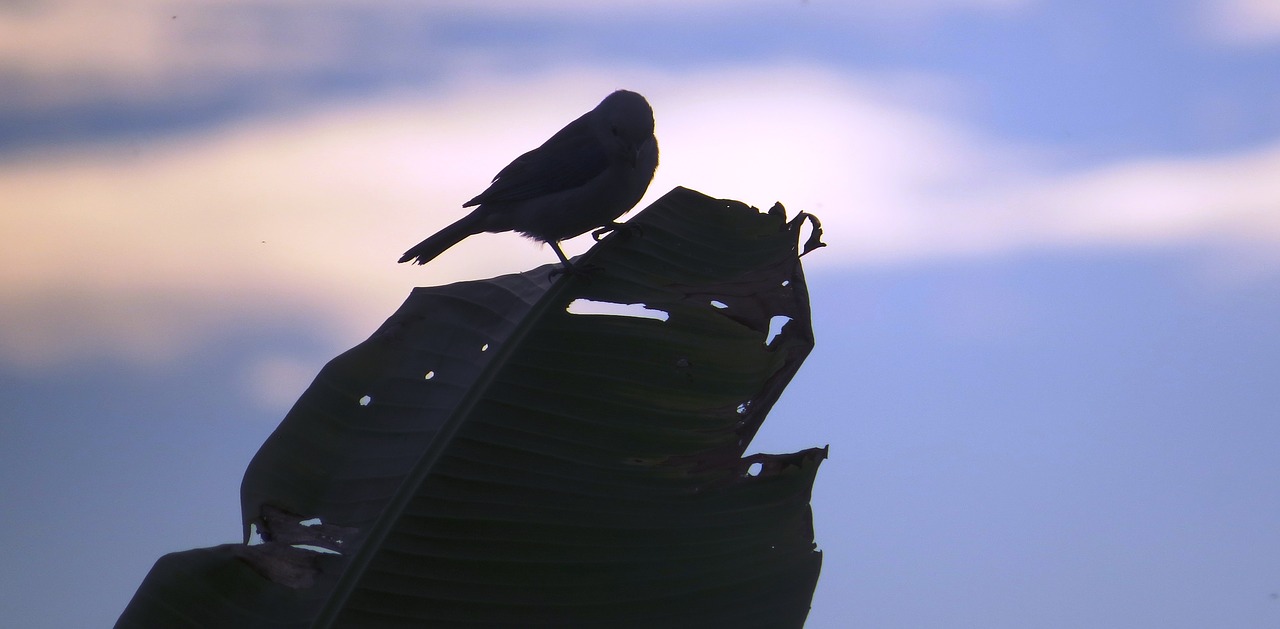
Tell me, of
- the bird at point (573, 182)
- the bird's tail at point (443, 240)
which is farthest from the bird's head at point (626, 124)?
the bird's tail at point (443, 240)

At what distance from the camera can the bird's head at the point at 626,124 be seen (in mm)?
3828

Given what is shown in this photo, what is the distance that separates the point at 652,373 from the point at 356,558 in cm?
98

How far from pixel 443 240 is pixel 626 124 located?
2.75ft

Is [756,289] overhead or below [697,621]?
overhead

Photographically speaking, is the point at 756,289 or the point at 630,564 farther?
the point at 756,289

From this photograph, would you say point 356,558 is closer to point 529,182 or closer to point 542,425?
point 542,425

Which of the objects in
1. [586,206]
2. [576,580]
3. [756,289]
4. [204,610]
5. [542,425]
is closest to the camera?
[204,610]

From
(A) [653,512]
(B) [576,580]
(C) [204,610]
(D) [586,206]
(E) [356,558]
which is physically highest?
(D) [586,206]

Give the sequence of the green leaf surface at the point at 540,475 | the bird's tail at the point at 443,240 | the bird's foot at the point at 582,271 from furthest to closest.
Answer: the bird's tail at the point at 443,240, the bird's foot at the point at 582,271, the green leaf surface at the point at 540,475

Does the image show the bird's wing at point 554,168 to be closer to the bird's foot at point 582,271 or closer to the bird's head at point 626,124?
the bird's head at point 626,124

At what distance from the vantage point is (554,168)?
13.1 feet

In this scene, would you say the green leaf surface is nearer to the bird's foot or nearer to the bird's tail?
the bird's foot

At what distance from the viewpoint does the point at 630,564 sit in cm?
263

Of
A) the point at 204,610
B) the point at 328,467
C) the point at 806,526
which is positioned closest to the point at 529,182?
the point at 328,467
